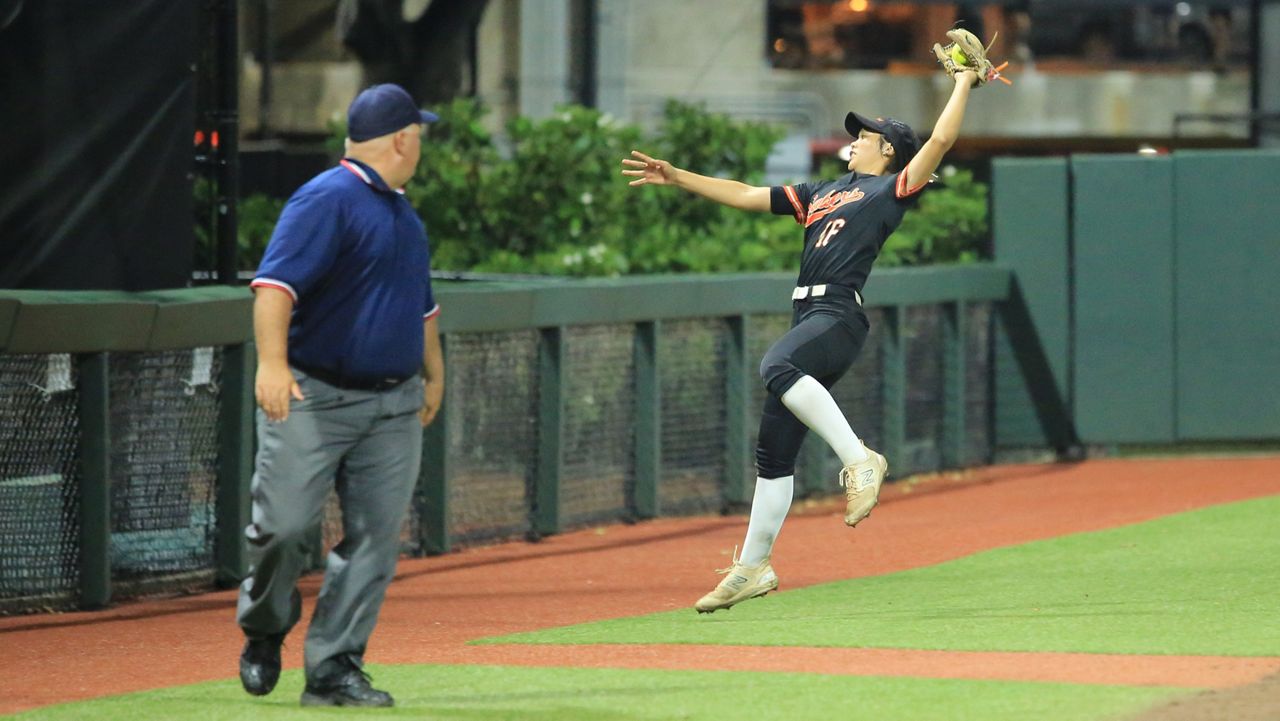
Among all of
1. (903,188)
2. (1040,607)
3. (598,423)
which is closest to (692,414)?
(598,423)

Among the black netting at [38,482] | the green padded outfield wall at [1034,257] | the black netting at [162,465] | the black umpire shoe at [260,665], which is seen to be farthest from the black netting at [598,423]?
the black umpire shoe at [260,665]

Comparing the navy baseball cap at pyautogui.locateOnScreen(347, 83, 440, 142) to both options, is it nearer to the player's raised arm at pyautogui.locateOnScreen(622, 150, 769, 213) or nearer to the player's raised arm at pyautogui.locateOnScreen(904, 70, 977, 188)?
the player's raised arm at pyautogui.locateOnScreen(622, 150, 769, 213)

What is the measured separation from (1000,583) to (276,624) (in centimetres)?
407

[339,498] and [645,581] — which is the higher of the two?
[339,498]

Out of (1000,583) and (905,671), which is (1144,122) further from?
(905,671)

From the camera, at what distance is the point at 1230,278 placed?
1487 centimetres

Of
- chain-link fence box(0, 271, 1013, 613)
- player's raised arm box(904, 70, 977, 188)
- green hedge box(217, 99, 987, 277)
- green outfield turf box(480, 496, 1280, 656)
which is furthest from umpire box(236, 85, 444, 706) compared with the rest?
green hedge box(217, 99, 987, 277)

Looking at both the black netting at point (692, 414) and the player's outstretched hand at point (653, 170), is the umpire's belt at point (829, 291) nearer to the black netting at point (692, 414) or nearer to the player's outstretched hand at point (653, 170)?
the player's outstretched hand at point (653, 170)

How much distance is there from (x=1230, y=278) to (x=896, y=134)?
7.63 meters

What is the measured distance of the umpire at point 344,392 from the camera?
18.9ft

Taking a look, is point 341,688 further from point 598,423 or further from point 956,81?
point 598,423

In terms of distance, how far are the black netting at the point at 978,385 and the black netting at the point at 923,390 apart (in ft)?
1.19

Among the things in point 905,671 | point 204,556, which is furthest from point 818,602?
point 204,556

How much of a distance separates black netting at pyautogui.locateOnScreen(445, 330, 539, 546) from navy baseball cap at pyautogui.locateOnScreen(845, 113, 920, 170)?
3536 mm
